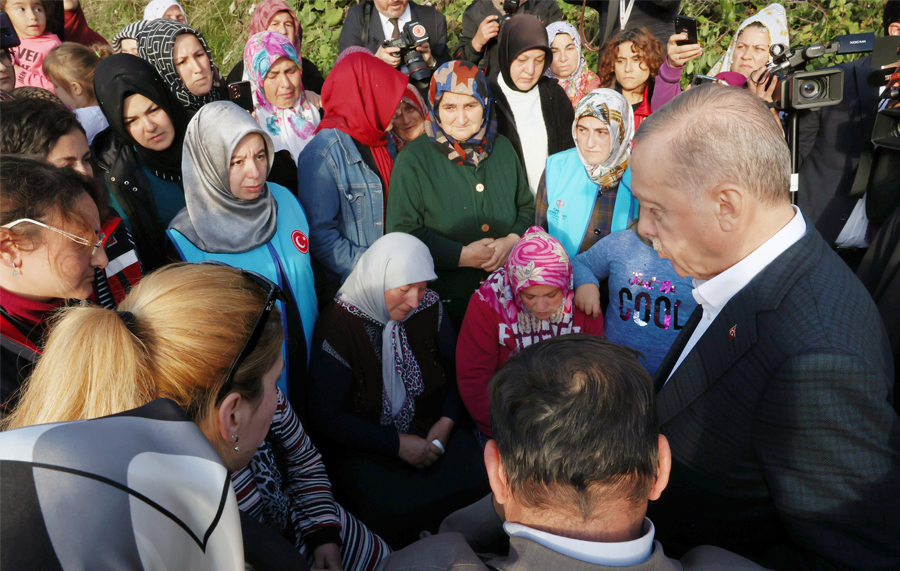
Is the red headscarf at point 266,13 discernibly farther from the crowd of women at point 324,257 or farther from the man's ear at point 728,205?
the man's ear at point 728,205

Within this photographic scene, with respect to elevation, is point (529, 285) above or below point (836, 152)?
→ below

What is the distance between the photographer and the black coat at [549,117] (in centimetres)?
359

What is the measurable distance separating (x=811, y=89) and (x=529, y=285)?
5.87 ft

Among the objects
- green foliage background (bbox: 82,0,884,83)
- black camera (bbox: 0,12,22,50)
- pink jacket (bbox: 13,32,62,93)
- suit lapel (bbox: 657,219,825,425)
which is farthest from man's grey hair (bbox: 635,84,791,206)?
green foliage background (bbox: 82,0,884,83)

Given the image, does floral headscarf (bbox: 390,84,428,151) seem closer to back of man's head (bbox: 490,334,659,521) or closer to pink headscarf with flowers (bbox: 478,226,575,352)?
pink headscarf with flowers (bbox: 478,226,575,352)

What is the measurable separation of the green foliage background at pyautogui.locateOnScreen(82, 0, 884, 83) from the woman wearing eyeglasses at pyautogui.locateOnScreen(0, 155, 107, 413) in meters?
5.74

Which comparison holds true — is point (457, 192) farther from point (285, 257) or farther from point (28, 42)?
point (28, 42)

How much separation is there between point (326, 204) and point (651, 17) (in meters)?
3.57

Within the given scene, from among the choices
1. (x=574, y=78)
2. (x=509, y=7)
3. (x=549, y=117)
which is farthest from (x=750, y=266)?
(x=509, y=7)

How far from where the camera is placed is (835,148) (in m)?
3.38

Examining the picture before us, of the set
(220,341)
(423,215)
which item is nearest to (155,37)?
(423,215)

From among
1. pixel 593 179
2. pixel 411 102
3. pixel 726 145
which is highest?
pixel 411 102

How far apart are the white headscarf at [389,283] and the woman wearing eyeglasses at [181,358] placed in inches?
39.9

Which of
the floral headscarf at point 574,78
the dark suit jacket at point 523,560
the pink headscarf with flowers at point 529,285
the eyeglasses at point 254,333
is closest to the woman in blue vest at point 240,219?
the pink headscarf with flowers at point 529,285
